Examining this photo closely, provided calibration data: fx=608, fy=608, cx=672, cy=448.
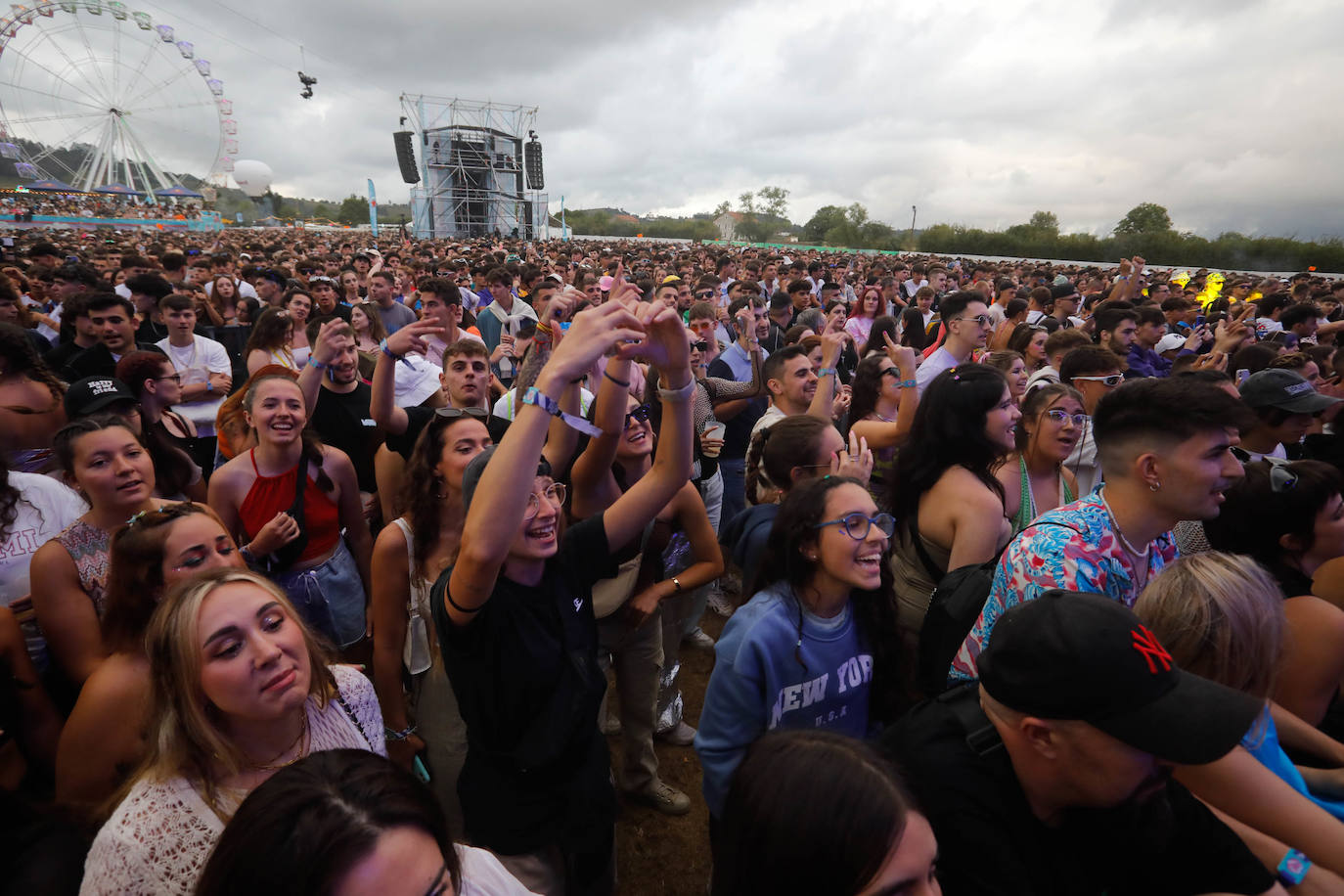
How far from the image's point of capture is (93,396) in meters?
2.92

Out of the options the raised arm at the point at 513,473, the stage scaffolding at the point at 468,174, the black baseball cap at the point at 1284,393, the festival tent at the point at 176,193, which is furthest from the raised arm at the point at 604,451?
the festival tent at the point at 176,193

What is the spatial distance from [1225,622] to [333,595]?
11.3ft

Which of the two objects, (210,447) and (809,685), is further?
(210,447)

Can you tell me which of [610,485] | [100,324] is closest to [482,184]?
[100,324]

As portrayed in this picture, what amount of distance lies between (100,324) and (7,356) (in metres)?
1.50

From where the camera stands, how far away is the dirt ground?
276 centimetres

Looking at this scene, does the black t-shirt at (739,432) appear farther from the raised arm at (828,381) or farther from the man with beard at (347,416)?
the man with beard at (347,416)

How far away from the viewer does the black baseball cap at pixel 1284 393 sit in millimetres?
3230

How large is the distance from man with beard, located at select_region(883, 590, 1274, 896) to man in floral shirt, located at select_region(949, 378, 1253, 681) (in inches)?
25.5

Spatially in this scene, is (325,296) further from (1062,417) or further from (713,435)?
(1062,417)

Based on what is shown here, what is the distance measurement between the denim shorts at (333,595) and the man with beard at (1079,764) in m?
2.69

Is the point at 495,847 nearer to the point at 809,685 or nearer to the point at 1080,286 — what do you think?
the point at 809,685

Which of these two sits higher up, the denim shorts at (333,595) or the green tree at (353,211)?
the green tree at (353,211)

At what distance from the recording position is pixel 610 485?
2.71 meters
